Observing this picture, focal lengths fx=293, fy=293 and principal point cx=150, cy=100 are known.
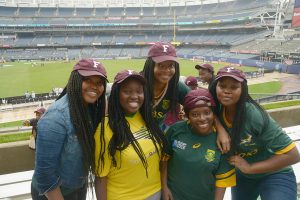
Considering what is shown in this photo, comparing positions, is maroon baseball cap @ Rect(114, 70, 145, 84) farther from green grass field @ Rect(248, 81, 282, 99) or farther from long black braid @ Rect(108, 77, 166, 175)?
green grass field @ Rect(248, 81, 282, 99)

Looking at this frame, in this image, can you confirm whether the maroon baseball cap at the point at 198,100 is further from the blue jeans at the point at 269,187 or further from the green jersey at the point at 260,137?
the blue jeans at the point at 269,187

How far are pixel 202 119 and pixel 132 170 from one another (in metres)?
0.81

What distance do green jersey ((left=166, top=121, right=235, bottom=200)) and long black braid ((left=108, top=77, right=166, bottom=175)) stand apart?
0.18 m

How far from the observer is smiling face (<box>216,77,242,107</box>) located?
2826mm

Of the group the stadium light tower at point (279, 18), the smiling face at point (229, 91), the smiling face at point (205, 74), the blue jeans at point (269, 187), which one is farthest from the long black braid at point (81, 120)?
the stadium light tower at point (279, 18)

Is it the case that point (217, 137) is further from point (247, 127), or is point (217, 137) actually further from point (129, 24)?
point (129, 24)

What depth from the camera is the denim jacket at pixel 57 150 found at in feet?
7.61

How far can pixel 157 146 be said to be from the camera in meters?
2.81

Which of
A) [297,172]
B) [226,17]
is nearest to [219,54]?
[226,17]

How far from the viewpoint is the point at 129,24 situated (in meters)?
79.8

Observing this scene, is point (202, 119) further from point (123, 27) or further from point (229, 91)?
point (123, 27)

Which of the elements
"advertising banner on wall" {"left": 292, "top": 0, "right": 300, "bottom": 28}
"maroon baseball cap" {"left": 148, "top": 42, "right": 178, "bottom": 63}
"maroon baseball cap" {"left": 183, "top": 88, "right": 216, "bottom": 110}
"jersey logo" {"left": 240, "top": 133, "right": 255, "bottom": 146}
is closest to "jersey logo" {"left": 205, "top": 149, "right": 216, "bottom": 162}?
"jersey logo" {"left": 240, "top": 133, "right": 255, "bottom": 146}

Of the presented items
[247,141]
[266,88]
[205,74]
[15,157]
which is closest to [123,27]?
[266,88]

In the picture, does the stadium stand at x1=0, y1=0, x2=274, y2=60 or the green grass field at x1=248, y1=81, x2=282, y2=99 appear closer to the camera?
the green grass field at x1=248, y1=81, x2=282, y2=99
